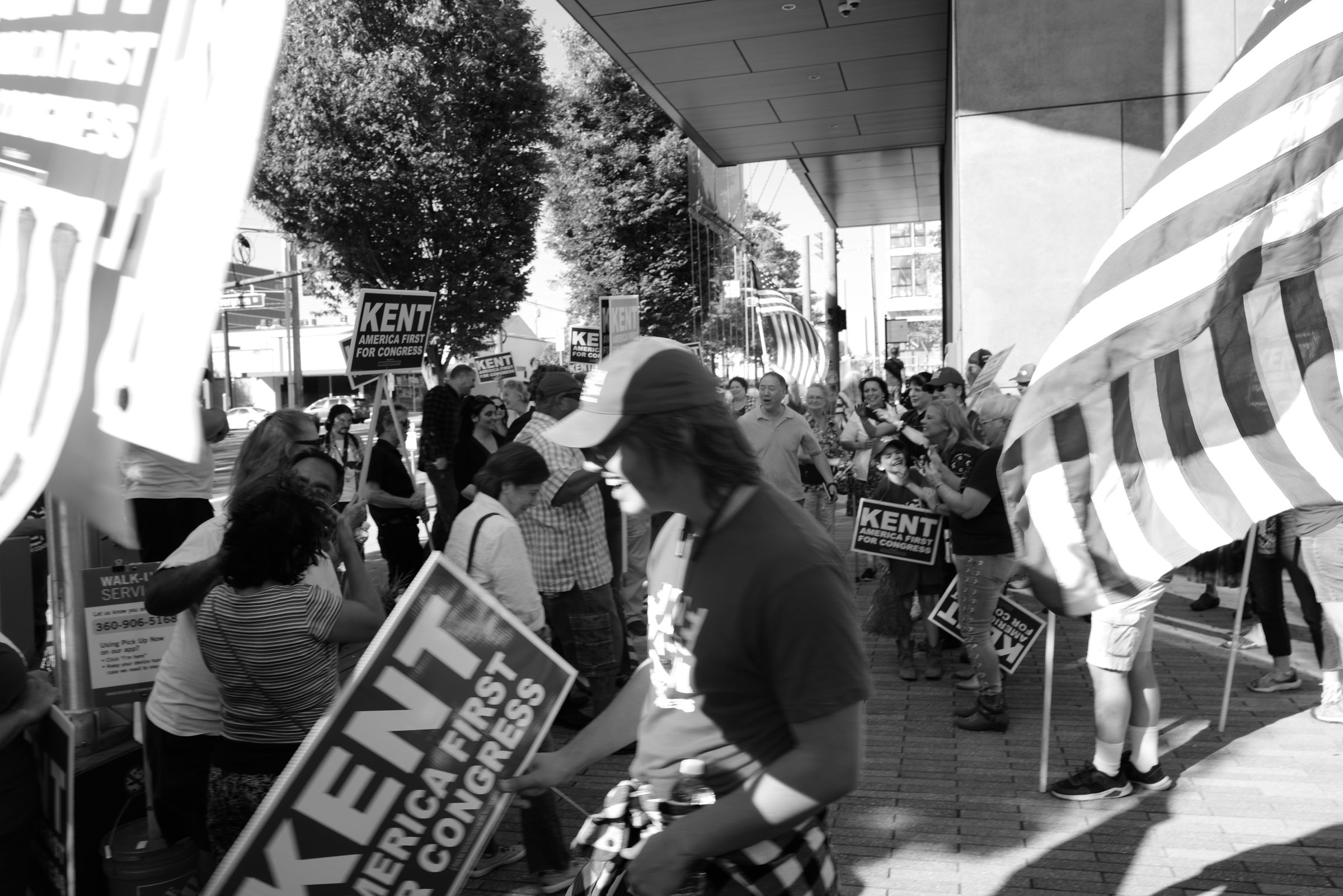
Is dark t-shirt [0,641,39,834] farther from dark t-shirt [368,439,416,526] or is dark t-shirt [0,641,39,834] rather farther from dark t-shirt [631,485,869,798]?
dark t-shirt [368,439,416,526]

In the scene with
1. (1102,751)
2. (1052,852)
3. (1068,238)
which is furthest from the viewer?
(1068,238)

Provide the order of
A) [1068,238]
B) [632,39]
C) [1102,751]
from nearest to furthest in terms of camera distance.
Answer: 1. [1102,751]
2. [1068,238]
3. [632,39]

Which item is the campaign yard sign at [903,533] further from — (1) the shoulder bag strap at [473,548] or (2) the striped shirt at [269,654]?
(2) the striped shirt at [269,654]

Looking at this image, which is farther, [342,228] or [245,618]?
[342,228]

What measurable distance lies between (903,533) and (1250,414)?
3537 mm

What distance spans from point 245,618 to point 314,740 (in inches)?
18.3

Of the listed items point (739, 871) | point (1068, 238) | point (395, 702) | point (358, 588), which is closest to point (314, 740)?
point (395, 702)

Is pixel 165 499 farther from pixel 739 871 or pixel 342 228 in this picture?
pixel 342 228

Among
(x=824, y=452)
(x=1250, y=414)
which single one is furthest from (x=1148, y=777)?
(x=824, y=452)

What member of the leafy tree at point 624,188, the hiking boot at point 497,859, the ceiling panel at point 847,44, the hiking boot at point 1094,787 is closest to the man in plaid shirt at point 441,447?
the hiking boot at point 497,859

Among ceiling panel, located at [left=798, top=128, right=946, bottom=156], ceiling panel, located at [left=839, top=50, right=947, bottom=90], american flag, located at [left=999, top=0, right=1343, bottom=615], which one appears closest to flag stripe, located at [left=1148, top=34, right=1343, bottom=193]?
american flag, located at [left=999, top=0, right=1343, bottom=615]

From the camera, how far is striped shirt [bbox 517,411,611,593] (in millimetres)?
5809

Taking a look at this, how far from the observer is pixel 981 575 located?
602 centimetres

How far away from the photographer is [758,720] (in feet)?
6.16
